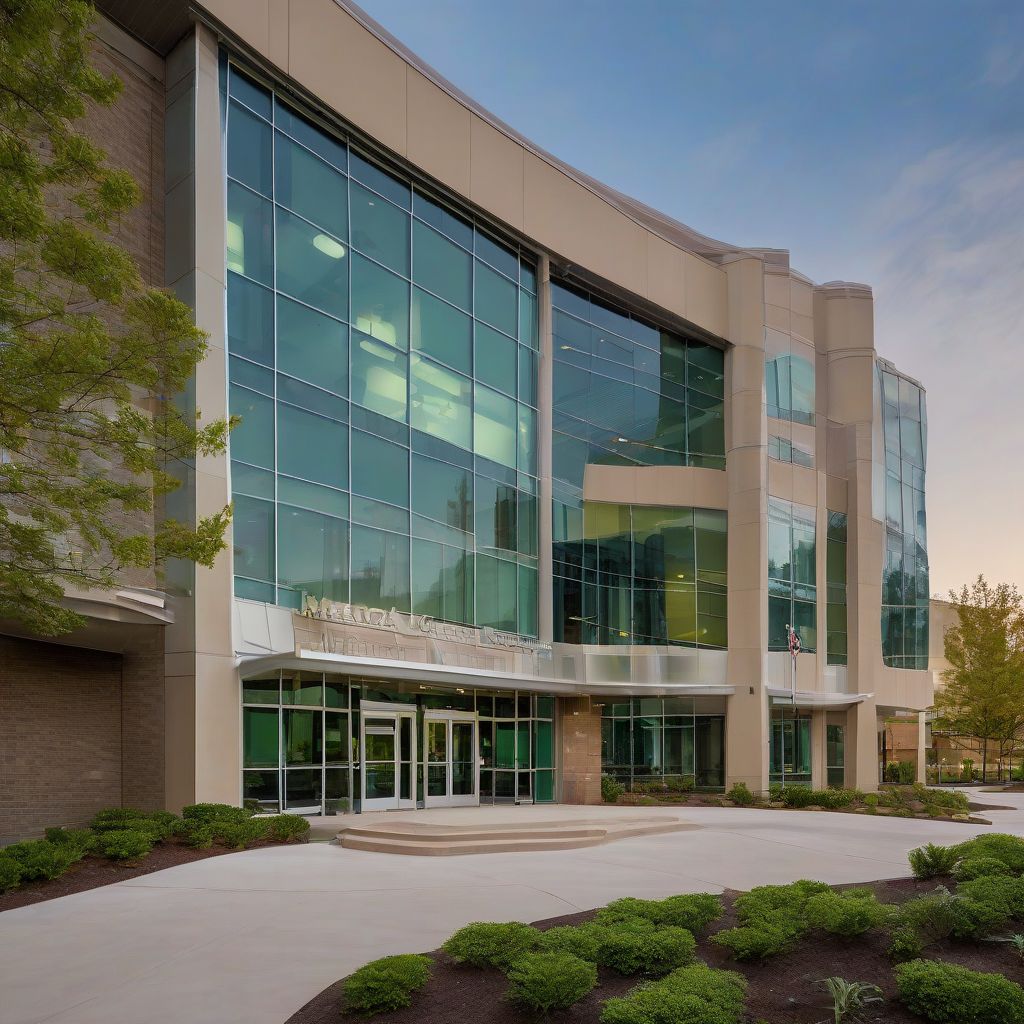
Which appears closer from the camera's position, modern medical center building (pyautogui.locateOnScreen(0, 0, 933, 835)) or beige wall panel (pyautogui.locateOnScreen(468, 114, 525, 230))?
modern medical center building (pyautogui.locateOnScreen(0, 0, 933, 835))

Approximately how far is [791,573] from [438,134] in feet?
66.4

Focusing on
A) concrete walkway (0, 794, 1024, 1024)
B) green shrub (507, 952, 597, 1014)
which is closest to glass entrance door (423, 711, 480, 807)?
concrete walkway (0, 794, 1024, 1024)

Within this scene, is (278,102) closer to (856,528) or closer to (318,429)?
(318,429)

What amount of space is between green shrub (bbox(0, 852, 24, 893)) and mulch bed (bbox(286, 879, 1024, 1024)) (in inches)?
247

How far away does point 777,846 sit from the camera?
1875 centimetres

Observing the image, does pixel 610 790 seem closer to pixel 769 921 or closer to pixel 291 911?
pixel 291 911

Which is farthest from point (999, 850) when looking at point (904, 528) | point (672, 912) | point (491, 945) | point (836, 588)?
point (904, 528)

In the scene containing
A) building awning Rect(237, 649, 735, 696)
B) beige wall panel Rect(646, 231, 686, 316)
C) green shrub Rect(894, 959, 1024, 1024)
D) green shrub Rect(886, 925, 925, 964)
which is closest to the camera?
green shrub Rect(894, 959, 1024, 1024)

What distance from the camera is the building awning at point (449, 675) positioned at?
19688mm

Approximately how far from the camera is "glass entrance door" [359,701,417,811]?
79.9 feet

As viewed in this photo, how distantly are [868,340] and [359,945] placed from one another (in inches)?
1458

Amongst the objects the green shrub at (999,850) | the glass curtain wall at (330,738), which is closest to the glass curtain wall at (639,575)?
the glass curtain wall at (330,738)

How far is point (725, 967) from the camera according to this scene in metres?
8.78

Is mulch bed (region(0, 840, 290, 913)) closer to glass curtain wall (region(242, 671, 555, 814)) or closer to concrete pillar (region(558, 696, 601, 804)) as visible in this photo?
glass curtain wall (region(242, 671, 555, 814))
